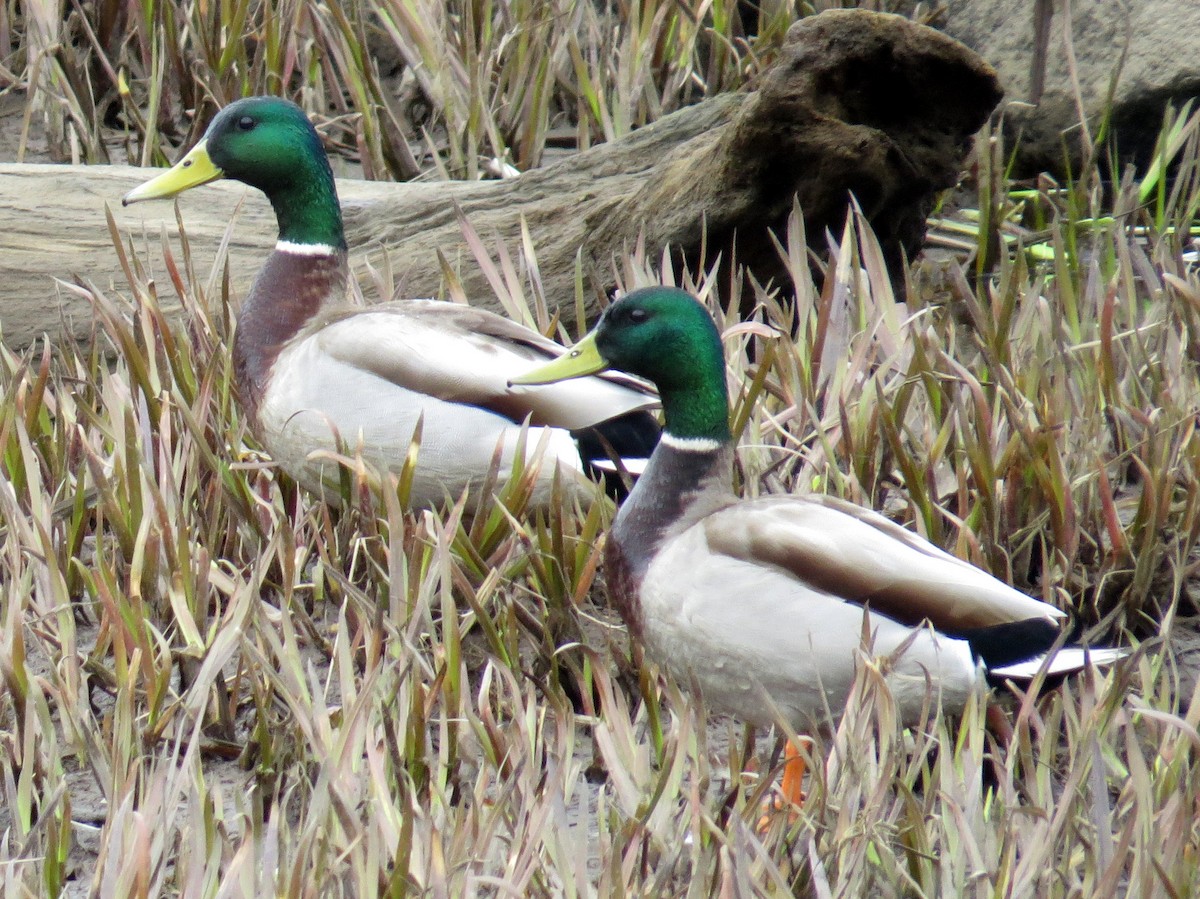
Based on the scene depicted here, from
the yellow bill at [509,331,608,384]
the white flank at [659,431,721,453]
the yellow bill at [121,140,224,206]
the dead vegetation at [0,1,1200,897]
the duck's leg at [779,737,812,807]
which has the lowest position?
the duck's leg at [779,737,812,807]

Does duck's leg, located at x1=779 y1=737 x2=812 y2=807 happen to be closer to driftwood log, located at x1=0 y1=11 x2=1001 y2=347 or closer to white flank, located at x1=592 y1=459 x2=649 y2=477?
white flank, located at x1=592 y1=459 x2=649 y2=477

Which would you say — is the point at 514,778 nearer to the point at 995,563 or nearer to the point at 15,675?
the point at 15,675

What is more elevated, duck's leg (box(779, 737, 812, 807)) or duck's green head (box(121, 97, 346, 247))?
duck's green head (box(121, 97, 346, 247))

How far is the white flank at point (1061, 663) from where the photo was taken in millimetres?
2373

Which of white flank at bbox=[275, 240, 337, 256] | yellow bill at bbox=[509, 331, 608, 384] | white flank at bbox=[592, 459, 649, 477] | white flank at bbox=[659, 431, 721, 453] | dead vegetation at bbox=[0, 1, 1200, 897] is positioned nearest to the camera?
dead vegetation at bbox=[0, 1, 1200, 897]

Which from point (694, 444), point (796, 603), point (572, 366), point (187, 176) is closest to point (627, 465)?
point (572, 366)

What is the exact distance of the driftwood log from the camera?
3.67 metres

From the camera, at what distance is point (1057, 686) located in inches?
96.5

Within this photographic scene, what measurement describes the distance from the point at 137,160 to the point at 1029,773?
3.98m

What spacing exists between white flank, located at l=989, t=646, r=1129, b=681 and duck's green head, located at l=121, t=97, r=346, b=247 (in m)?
1.95

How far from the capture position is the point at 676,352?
2.74 m

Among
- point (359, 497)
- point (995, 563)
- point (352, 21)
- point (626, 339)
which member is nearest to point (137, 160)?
point (352, 21)

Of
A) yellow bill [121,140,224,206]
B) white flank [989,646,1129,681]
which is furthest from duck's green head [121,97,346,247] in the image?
white flank [989,646,1129,681]

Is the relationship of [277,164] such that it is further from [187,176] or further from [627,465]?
[627,465]
